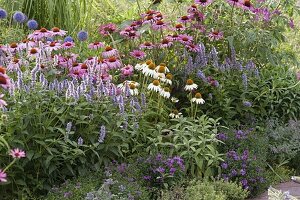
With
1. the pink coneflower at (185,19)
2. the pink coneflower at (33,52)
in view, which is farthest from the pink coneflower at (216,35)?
the pink coneflower at (33,52)

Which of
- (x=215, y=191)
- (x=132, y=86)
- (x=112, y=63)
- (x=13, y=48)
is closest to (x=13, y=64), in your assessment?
(x=13, y=48)

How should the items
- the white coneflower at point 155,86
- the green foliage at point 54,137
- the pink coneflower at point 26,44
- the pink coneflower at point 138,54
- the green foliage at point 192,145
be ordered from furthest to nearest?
the pink coneflower at point 138,54 < the white coneflower at point 155,86 < the pink coneflower at point 26,44 < the green foliage at point 192,145 < the green foliage at point 54,137

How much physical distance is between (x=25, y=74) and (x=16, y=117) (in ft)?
1.18

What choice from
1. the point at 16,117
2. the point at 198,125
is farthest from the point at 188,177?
the point at 16,117

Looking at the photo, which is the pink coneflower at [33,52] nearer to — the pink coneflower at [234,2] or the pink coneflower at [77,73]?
the pink coneflower at [77,73]

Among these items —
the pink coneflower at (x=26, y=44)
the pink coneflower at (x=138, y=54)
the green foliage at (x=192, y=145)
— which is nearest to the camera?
the green foliage at (x=192, y=145)

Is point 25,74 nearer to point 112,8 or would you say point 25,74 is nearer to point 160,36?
point 160,36

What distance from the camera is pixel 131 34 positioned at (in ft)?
17.5

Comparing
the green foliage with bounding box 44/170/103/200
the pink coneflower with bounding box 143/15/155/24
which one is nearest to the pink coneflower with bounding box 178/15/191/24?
the pink coneflower with bounding box 143/15/155/24

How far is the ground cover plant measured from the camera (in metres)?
3.76

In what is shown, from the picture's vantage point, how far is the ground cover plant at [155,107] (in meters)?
3.76

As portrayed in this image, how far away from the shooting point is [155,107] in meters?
4.71

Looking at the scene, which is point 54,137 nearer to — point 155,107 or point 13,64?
point 13,64

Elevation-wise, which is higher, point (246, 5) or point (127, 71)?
point (246, 5)
